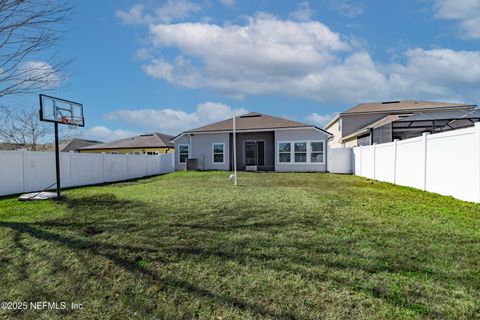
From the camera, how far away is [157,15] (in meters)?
8.97

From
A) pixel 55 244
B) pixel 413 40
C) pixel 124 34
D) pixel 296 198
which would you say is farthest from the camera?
pixel 413 40

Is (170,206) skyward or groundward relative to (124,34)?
groundward

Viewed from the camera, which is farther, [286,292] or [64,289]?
[64,289]

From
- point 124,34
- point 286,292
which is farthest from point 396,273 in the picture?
point 124,34

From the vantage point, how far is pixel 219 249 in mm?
3744

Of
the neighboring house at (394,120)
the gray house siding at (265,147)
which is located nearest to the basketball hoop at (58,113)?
the gray house siding at (265,147)

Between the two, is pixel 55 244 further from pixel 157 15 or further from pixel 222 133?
pixel 222 133

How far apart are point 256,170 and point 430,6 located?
1380 cm

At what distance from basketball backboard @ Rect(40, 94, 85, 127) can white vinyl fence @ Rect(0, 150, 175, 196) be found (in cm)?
240

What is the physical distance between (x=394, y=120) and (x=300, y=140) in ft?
19.5

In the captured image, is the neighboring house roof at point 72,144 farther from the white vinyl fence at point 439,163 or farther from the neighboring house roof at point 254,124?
the white vinyl fence at point 439,163

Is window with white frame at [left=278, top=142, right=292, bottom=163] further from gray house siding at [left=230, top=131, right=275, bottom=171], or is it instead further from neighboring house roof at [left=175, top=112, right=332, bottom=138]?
neighboring house roof at [left=175, top=112, right=332, bottom=138]

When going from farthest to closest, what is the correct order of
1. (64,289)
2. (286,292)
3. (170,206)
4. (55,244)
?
(170,206) < (55,244) < (64,289) < (286,292)

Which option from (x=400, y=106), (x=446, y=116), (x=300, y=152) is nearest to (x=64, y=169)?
(x=300, y=152)
